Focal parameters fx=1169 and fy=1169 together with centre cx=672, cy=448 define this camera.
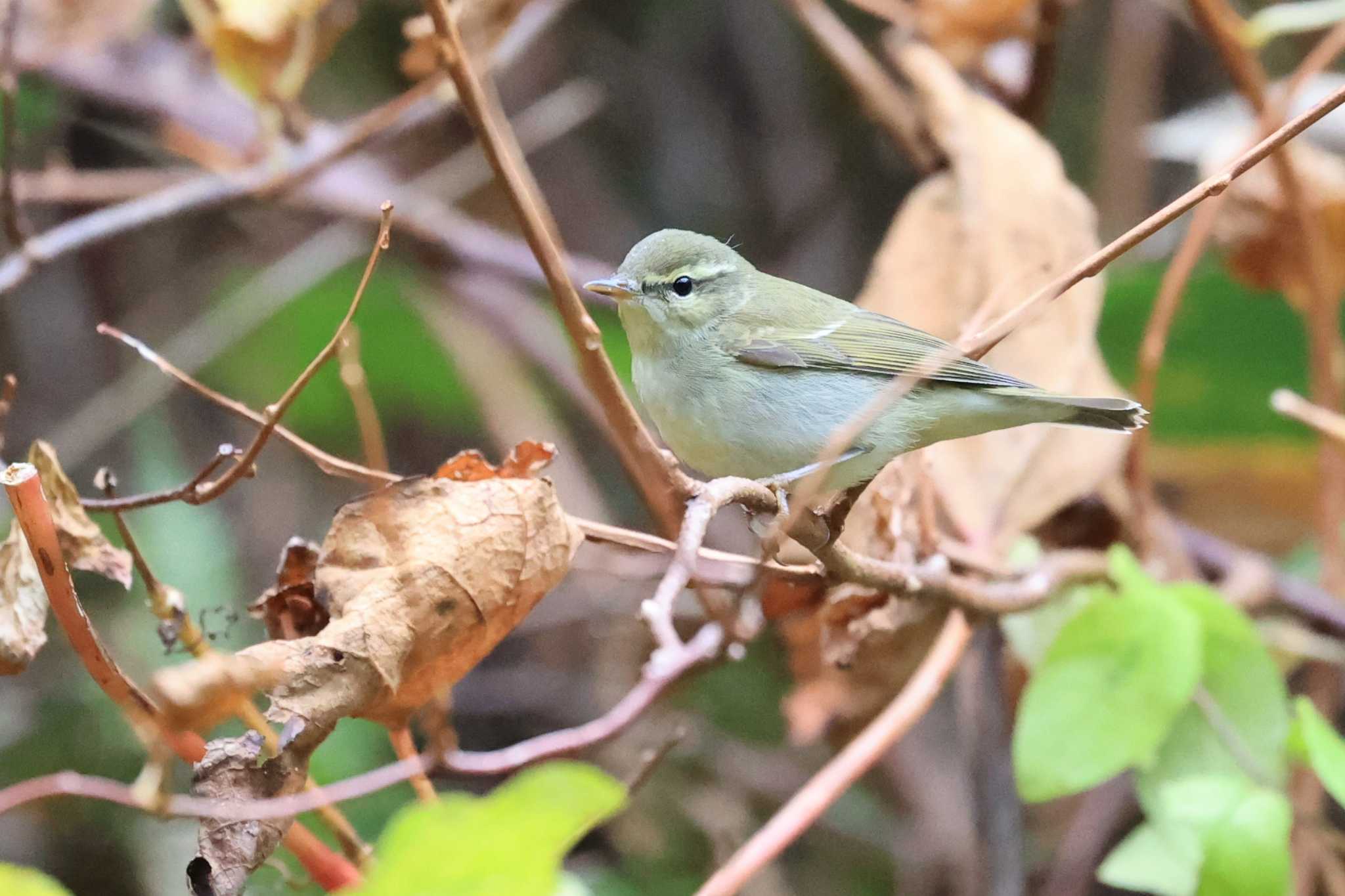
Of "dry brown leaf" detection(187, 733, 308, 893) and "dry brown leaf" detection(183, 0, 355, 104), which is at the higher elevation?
"dry brown leaf" detection(183, 0, 355, 104)

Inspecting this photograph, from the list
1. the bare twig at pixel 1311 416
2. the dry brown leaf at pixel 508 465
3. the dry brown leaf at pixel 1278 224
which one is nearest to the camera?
the dry brown leaf at pixel 508 465

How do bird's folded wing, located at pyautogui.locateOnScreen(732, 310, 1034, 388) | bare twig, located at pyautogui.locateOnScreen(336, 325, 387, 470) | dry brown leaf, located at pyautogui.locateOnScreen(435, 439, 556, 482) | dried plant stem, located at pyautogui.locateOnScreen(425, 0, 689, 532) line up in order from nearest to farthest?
dried plant stem, located at pyautogui.locateOnScreen(425, 0, 689, 532)
dry brown leaf, located at pyautogui.locateOnScreen(435, 439, 556, 482)
bare twig, located at pyautogui.locateOnScreen(336, 325, 387, 470)
bird's folded wing, located at pyautogui.locateOnScreen(732, 310, 1034, 388)

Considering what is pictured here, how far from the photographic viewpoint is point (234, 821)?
96 cm

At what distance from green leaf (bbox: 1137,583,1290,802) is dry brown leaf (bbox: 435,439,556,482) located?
43.0 inches

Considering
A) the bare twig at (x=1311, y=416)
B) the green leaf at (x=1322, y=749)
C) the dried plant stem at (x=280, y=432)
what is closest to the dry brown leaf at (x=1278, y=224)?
the bare twig at (x=1311, y=416)

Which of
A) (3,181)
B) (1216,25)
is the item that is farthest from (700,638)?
(1216,25)

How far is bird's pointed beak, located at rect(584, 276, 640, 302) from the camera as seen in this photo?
6.18ft

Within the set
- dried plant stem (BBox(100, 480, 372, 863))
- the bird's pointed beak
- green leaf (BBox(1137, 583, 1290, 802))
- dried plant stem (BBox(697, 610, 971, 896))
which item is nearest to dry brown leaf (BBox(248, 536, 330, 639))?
dried plant stem (BBox(100, 480, 372, 863))

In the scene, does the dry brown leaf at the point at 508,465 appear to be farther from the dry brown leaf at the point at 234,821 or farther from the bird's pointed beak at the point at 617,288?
the bird's pointed beak at the point at 617,288

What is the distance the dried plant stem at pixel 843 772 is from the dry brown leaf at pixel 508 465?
18.4 inches

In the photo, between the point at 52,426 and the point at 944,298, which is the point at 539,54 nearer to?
the point at 52,426

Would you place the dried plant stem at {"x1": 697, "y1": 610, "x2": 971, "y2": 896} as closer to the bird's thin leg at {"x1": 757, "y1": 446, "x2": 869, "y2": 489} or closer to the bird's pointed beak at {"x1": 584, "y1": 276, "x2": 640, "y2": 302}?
the bird's thin leg at {"x1": 757, "y1": 446, "x2": 869, "y2": 489}

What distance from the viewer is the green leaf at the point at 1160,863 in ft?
5.32

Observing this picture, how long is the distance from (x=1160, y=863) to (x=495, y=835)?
1.29 metres
